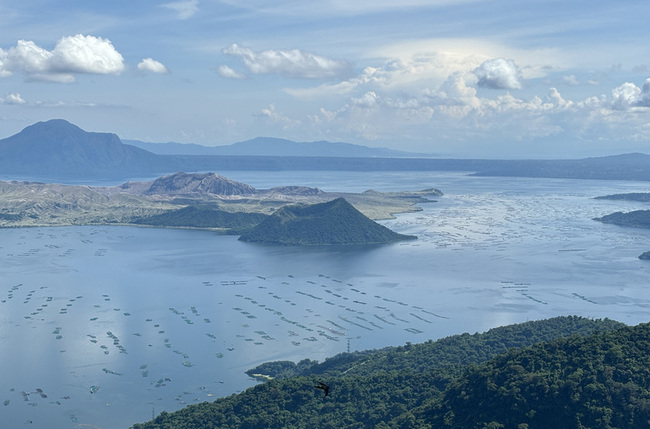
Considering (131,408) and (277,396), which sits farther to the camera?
(131,408)

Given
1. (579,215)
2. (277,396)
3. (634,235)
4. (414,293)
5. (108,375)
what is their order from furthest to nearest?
(579,215)
(634,235)
(414,293)
(108,375)
(277,396)

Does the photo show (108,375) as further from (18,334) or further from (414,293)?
(414,293)

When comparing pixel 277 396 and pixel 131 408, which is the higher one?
pixel 277 396

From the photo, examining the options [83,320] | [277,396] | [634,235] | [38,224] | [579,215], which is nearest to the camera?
[277,396]

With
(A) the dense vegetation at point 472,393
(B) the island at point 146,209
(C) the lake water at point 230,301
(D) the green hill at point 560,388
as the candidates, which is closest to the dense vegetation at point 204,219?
(B) the island at point 146,209

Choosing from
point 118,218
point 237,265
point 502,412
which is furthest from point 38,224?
point 502,412

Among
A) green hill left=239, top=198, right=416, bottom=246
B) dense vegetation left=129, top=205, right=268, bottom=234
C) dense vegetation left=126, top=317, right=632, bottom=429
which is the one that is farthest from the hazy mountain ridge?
dense vegetation left=126, top=317, right=632, bottom=429
